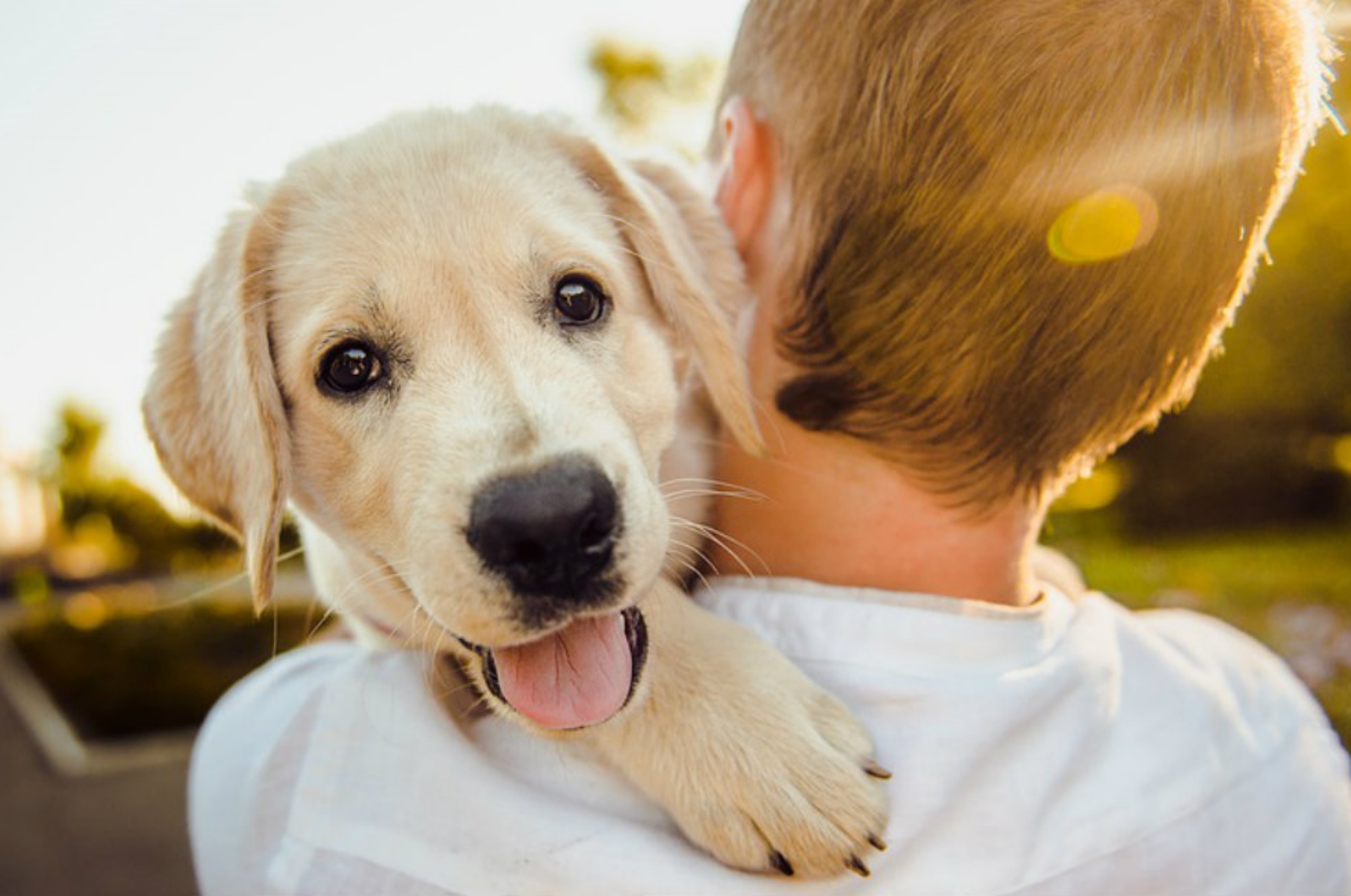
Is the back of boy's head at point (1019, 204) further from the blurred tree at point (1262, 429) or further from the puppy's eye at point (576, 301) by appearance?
the blurred tree at point (1262, 429)

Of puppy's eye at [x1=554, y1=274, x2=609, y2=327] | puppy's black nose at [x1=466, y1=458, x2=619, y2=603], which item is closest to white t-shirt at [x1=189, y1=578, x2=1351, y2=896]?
puppy's black nose at [x1=466, y1=458, x2=619, y2=603]

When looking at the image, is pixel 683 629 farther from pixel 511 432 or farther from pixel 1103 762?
pixel 1103 762

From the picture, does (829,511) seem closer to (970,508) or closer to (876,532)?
(876,532)

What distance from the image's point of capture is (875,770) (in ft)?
6.37

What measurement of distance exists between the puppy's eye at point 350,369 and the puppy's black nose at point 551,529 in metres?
0.58

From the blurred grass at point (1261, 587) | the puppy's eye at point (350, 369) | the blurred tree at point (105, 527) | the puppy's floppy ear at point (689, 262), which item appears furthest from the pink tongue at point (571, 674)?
the blurred tree at point (105, 527)

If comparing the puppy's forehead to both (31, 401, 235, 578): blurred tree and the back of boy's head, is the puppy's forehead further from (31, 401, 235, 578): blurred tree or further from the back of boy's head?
(31, 401, 235, 578): blurred tree

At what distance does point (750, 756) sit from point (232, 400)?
1413 mm

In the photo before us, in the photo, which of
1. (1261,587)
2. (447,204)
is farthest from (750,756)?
(1261,587)

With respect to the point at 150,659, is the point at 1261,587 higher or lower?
higher

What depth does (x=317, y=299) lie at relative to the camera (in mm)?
2518

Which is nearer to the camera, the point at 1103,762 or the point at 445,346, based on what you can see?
the point at 1103,762

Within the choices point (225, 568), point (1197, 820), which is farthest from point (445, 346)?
point (225, 568)

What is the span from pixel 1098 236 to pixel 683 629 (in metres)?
1.07
